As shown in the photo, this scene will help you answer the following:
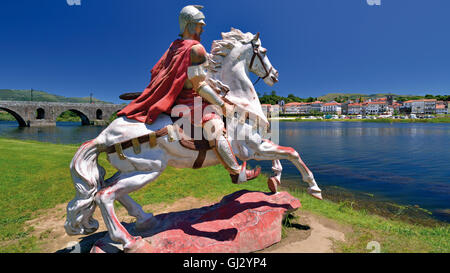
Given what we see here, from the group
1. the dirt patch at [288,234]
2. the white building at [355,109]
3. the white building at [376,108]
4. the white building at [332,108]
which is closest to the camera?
the dirt patch at [288,234]

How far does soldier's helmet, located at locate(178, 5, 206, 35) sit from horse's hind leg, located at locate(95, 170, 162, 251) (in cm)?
195

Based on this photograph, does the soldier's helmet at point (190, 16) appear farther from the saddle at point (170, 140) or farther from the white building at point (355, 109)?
the white building at point (355, 109)

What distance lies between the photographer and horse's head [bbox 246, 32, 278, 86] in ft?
11.3

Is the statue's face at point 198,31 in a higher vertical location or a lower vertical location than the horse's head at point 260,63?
higher

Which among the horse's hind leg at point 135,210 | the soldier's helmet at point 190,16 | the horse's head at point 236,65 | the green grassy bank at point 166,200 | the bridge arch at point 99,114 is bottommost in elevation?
the green grassy bank at point 166,200

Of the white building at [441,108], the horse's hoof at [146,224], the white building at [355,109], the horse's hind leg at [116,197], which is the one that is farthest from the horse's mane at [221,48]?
the white building at [355,109]

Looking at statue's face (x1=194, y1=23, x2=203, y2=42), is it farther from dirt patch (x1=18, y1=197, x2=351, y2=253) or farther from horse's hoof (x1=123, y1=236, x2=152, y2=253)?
dirt patch (x1=18, y1=197, x2=351, y2=253)

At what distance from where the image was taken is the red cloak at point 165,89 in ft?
9.15

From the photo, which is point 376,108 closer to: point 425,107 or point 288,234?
point 425,107

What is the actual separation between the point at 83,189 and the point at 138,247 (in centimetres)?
91

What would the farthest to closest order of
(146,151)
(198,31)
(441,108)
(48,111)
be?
1. (441,108)
2. (48,111)
3. (198,31)
4. (146,151)

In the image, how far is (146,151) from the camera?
278cm

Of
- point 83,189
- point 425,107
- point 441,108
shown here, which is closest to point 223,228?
point 83,189

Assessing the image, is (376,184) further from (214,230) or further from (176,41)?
(176,41)
